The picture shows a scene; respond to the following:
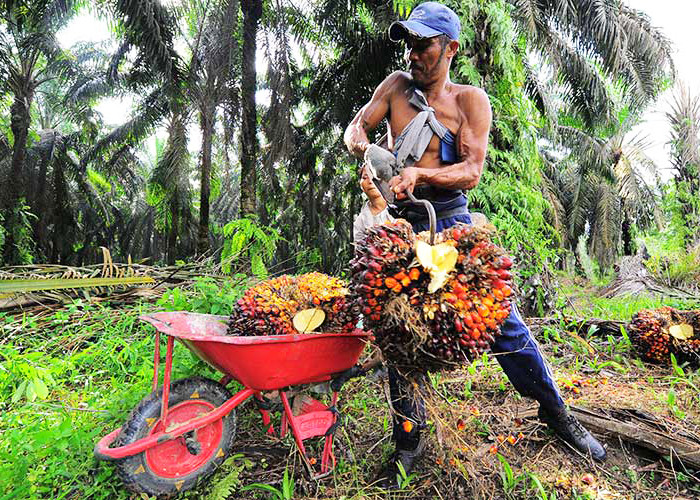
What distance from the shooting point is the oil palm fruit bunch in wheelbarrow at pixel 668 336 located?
3.32m

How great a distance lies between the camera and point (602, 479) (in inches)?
77.4

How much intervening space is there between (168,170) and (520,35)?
7212 millimetres

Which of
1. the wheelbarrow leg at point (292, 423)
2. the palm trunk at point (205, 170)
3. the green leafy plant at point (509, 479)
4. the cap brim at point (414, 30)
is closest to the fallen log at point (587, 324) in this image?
the green leafy plant at point (509, 479)

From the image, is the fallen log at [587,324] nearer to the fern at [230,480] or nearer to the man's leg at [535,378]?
the man's leg at [535,378]

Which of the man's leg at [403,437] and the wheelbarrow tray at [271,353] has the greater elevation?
the wheelbarrow tray at [271,353]

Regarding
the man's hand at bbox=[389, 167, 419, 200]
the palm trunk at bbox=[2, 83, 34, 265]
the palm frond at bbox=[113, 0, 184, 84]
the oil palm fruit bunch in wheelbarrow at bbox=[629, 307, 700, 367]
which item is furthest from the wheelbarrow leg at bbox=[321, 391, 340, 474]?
the palm trunk at bbox=[2, 83, 34, 265]

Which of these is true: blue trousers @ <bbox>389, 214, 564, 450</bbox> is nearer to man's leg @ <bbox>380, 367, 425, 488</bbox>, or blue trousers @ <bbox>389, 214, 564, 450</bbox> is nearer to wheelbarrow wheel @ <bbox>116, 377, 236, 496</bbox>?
man's leg @ <bbox>380, 367, 425, 488</bbox>

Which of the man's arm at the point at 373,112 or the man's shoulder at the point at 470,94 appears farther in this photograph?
the man's arm at the point at 373,112

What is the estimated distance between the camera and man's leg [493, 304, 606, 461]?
1.98 m

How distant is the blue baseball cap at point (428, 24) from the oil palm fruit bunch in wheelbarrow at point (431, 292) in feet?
3.05

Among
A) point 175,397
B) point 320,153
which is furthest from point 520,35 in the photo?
point 175,397

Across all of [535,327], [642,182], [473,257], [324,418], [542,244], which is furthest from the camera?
[642,182]

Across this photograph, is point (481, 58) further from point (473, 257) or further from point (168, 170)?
point (168, 170)

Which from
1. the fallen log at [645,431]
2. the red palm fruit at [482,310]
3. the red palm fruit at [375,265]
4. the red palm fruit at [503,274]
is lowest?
the fallen log at [645,431]
